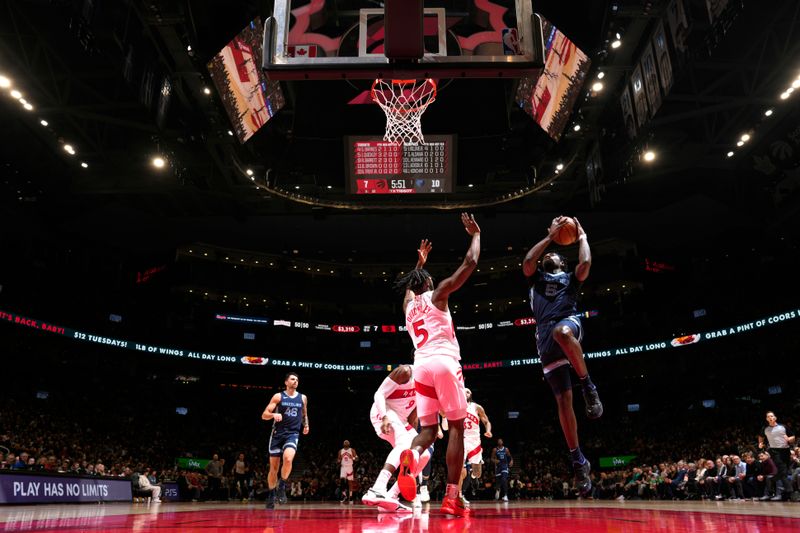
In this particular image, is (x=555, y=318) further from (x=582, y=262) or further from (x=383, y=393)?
(x=383, y=393)

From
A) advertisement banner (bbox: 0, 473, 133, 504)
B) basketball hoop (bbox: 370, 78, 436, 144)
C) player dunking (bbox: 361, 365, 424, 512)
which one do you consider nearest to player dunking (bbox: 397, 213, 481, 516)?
player dunking (bbox: 361, 365, 424, 512)

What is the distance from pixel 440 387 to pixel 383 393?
7.05ft

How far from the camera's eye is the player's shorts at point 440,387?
512 centimetres

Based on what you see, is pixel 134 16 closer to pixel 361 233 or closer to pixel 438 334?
pixel 438 334

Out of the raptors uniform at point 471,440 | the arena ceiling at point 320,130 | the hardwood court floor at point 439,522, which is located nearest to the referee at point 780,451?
the raptors uniform at point 471,440

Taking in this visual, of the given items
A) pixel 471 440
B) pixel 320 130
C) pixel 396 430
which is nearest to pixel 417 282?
pixel 396 430

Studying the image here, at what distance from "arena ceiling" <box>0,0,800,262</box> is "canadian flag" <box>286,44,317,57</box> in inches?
230

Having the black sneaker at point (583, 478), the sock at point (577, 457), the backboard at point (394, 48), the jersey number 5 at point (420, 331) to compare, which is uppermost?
the backboard at point (394, 48)

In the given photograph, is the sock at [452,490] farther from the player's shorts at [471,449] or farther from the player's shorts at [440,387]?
the player's shorts at [471,449]

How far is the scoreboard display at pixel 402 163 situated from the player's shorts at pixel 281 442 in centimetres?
762

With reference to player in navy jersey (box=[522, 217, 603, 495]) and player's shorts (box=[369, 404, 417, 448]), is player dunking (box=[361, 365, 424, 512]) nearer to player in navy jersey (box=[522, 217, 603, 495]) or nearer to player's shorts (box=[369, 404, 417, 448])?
player's shorts (box=[369, 404, 417, 448])

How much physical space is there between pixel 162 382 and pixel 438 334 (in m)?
29.3

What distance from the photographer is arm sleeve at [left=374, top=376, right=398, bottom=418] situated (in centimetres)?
698

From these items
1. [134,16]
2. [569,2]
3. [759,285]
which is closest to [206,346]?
[134,16]
